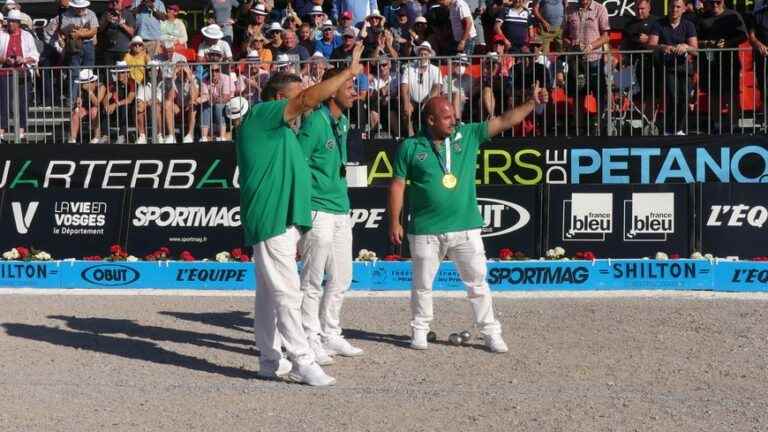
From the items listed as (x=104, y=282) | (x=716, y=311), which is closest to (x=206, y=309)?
(x=104, y=282)

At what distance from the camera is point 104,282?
1560 centimetres

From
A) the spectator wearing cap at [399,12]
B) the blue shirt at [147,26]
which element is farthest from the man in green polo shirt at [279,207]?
the blue shirt at [147,26]

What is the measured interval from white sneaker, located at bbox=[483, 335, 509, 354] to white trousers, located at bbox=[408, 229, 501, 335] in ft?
0.13

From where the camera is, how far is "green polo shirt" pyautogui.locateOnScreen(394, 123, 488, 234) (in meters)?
10.8

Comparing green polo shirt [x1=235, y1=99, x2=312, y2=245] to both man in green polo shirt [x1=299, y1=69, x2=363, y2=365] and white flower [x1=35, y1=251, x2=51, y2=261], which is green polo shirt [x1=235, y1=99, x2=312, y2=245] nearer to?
man in green polo shirt [x1=299, y1=69, x2=363, y2=365]

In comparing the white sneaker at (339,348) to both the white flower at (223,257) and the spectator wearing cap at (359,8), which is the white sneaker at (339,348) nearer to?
the white flower at (223,257)

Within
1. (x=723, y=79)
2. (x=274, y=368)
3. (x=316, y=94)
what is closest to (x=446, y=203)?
(x=274, y=368)

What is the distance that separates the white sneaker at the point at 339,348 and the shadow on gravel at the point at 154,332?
0.64 m

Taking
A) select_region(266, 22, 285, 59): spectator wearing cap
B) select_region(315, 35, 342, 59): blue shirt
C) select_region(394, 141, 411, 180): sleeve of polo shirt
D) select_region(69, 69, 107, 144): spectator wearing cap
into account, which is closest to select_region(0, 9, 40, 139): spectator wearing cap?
select_region(69, 69, 107, 144): spectator wearing cap

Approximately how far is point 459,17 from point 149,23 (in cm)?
460

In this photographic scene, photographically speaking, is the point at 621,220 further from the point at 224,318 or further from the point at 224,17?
the point at 224,17

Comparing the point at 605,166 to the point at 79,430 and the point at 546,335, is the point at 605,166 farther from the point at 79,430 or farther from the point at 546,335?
the point at 79,430

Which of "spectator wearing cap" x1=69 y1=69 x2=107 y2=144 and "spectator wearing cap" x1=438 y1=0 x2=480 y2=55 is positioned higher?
"spectator wearing cap" x1=438 y1=0 x2=480 y2=55

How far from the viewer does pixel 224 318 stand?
12.9 metres
